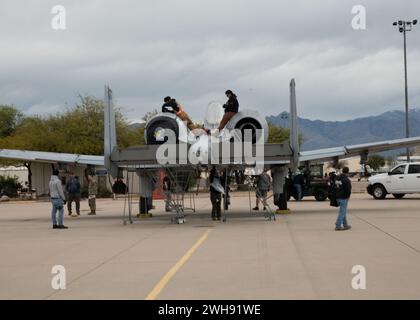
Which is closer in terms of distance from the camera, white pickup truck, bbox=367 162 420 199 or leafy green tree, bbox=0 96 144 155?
white pickup truck, bbox=367 162 420 199

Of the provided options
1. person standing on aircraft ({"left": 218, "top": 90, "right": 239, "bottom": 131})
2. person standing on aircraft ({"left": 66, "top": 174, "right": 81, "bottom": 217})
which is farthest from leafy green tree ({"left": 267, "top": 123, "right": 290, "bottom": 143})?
person standing on aircraft ({"left": 218, "top": 90, "right": 239, "bottom": 131})

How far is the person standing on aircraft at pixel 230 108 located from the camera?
20.0m

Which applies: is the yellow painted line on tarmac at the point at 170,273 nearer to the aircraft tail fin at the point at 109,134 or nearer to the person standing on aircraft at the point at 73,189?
the aircraft tail fin at the point at 109,134

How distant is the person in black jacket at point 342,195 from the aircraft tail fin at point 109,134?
22.9ft

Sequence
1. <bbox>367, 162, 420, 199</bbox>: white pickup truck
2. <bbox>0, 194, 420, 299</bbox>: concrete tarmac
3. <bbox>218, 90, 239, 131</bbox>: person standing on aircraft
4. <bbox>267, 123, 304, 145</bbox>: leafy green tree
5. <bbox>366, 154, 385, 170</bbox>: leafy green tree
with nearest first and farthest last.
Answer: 1. <bbox>0, 194, 420, 299</bbox>: concrete tarmac
2. <bbox>218, 90, 239, 131</bbox>: person standing on aircraft
3. <bbox>367, 162, 420, 199</bbox>: white pickup truck
4. <bbox>267, 123, 304, 145</bbox>: leafy green tree
5. <bbox>366, 154, 385, 170</bbox>: leafy green tree

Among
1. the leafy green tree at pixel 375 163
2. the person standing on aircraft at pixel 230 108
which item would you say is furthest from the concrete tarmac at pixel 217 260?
the leafy green tree at pixel 375 163

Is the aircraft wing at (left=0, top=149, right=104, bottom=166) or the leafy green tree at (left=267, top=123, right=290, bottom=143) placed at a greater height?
the leafy green tree at (left=267, top=123, right=290, bottom=143)

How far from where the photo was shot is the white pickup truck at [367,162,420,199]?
32787mm

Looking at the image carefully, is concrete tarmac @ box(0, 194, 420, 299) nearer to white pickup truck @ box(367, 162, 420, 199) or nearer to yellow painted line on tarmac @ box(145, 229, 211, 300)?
yellow painted line on tarmac @ box(145, 229, 211, 300)

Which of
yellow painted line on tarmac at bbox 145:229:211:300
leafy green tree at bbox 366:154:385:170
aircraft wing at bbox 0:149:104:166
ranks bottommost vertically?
yellow painted line on tarmac at bbox 145:229:211:300

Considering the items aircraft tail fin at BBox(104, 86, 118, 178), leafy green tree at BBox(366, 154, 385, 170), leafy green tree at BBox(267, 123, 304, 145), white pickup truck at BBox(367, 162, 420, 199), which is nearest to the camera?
aircraft tail fin at BBox(104, 86, 118, 178)

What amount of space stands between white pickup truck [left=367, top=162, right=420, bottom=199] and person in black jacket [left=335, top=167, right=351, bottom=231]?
1718 cm

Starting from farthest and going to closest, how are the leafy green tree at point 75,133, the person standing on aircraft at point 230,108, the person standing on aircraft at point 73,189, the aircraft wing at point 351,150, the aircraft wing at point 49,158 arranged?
the leafy green tree at point 75,133, the person standing on aircraft at point 73,189, the aircraft wing at point 351,150, the aircraft wing at point 49,158, the person standing on aircraft at point 230,108
